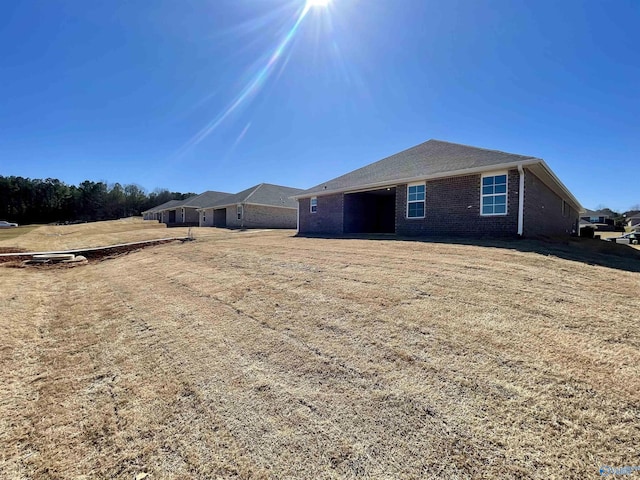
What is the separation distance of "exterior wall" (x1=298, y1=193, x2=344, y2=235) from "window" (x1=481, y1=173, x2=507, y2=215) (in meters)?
7.73

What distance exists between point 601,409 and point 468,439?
111cm

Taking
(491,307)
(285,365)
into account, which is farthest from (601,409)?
(285,365)

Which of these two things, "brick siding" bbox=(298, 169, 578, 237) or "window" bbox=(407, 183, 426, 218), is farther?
"window" bbox=(407, 183, 426, 218)

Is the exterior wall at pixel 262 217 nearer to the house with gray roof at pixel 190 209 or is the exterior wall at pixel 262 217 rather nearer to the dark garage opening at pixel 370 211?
the house with gray roof at pixel 190 209

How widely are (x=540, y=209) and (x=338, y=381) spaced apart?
14419 millimetres

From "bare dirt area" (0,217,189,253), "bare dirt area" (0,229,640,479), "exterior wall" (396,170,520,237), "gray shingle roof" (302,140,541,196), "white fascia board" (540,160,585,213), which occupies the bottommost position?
"bare dirt area" (0,229,640,479)

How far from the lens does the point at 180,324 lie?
15.4 ft

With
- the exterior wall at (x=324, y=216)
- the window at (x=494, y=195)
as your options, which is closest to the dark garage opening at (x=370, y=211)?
the exterior wall at (x=324, y=216)

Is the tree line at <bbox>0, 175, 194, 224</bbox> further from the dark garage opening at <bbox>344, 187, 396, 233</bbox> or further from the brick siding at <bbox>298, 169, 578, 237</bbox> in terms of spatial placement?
the brick siding at <bbox>298, 169, 578, 237</bbox>

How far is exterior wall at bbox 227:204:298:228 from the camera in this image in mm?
29922

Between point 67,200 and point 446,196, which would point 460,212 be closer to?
point 446,196

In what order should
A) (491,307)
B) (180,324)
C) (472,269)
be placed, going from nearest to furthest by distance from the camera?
(491,307) < (180,324) < (472,269)

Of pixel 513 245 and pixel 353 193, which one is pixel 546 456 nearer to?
pixel 513 245

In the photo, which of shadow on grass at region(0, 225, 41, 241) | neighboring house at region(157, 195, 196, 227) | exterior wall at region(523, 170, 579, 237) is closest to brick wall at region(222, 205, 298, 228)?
shadow on grass at region(0, 225, 41, 241)
